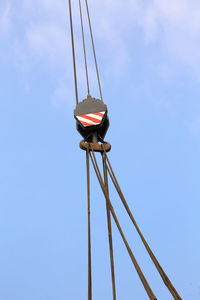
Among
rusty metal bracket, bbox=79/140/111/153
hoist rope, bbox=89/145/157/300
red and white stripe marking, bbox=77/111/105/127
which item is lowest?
hoist rope, bbox=89/145/157/300

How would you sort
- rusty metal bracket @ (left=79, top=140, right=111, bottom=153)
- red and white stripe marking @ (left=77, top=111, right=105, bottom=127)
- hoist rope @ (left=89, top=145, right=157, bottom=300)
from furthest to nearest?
red and white stripe marking @ (left=77, top=111, right=105, bottom=127) → rusty metal bracket @ (left=79, top=140, right=111, bottom=153) → hoist rope @ (left=89, top=145, right=157, bottom=300)

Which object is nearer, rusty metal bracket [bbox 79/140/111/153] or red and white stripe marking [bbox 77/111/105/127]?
rusty metal bracket [bbox 79/140/111/153]

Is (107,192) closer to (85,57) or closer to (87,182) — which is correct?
(87,182)

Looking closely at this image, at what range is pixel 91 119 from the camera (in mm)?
6293

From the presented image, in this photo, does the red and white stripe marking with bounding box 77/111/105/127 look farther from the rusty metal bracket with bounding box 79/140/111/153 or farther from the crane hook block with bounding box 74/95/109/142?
the rusty metal bracket with bounding box 79/140/111/153

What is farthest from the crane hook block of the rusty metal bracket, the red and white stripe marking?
the rusty metal bracket

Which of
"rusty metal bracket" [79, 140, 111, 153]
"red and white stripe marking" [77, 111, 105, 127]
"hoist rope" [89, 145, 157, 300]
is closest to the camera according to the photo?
"hoist rope" [89, 145, 157, 300]

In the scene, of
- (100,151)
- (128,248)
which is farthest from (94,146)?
(128,248)

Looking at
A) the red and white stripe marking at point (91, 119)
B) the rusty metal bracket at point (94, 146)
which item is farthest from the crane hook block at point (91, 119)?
the rusty metal bracket at point (94, 146)

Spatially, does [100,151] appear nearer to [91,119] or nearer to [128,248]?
[91,119]

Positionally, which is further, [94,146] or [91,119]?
[91,119]

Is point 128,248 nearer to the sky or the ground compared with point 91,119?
nearer to the ground

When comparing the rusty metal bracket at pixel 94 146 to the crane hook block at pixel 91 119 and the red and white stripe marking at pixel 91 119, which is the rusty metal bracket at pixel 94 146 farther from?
the red and white stripe marking at pixel 91 119

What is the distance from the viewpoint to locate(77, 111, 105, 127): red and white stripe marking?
621 cm
